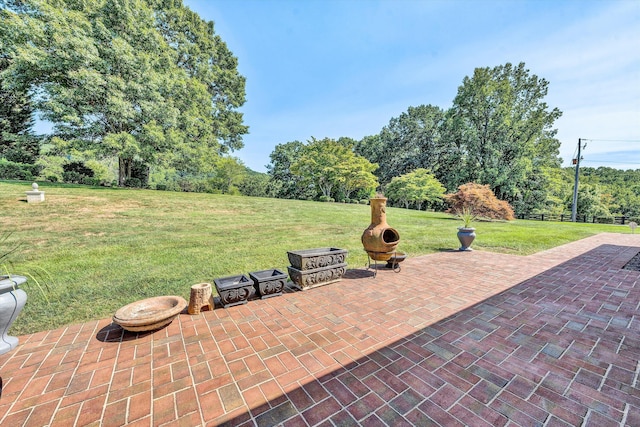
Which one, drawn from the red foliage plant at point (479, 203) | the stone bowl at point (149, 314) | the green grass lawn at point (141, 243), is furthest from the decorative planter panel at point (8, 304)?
the red foliage plant at point (479, 203)

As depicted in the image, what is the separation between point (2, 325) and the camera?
2.05 metres

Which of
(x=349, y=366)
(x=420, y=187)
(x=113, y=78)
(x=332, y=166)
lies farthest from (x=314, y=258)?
(x=420, y=187)

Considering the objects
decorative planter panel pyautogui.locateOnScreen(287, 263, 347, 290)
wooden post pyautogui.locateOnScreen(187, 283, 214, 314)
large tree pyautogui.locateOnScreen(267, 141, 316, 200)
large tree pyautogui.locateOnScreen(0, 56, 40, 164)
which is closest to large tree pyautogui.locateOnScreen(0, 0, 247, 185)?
large tree pyautogui.locateOnScreen(0, 56, 40, 164)

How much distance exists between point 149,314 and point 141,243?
5.05 meters

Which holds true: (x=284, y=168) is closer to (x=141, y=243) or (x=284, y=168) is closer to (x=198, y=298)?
(x=141, y=243)

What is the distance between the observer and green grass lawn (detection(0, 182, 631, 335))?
13.6 feet

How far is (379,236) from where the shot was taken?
196 inches

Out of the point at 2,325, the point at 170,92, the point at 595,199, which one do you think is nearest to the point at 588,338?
the point at 2,325

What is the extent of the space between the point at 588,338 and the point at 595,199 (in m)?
38.3

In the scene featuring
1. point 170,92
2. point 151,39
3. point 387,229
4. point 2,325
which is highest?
point 151,39

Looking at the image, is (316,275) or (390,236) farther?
(390,236)

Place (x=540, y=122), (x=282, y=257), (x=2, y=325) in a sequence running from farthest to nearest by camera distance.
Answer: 1. (x=540, y=122)
2. (x=282, y=257)
3. (x=2, y=325)

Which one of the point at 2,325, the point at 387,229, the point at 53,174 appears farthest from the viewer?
the point at 53,174

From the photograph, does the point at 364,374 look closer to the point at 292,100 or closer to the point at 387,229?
the point at 387,229
